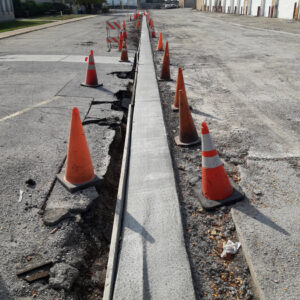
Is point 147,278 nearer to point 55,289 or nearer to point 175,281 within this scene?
point 175,281

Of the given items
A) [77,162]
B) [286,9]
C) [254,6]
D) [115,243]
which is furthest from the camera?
[254,6]

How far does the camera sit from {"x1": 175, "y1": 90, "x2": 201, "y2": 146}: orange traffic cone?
428cm

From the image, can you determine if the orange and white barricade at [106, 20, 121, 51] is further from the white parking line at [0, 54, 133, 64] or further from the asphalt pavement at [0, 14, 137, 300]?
the asphalt pavement at [0, 14, 137, 300]

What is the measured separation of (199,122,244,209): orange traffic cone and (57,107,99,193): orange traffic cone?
123cm

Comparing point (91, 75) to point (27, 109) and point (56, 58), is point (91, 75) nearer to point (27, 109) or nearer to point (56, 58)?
point (27, 109)

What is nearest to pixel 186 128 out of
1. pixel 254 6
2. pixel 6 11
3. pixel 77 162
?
pixel 77 162

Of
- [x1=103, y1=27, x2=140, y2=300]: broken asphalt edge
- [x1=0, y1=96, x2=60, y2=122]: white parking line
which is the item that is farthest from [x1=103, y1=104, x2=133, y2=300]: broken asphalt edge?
[x1=0, y1=96, x2=60, y2=122]: white parking line

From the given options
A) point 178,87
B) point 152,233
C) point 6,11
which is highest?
point 6,11

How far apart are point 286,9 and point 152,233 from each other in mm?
33349

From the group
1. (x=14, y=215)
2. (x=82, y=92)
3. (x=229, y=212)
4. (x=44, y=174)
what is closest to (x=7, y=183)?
(x=44, y=174)

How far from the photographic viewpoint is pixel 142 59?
1062 cm

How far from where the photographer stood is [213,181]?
3033 mm

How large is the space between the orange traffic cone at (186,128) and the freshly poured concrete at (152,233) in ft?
0.90

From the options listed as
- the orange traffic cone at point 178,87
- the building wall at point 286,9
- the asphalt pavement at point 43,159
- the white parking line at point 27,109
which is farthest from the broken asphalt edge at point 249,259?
the building wall at point 286,9
